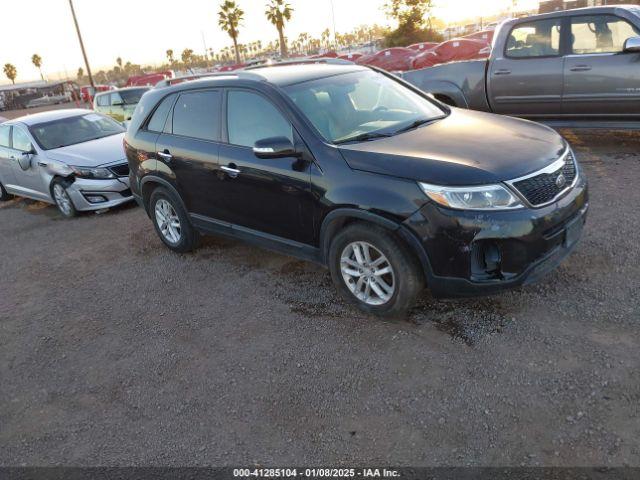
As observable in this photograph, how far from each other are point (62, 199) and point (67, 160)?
62cm

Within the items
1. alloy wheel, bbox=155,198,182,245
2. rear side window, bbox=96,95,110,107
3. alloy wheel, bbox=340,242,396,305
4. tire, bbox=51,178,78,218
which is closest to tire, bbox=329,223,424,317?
alloy wheel, bbox=340,242,396,305

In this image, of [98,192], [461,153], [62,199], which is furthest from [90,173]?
[461,153]

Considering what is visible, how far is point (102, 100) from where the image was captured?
1670cm

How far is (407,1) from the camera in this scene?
34.1 metres

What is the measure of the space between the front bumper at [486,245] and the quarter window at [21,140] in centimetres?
737

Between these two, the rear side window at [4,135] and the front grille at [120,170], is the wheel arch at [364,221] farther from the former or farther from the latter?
the rear side window at [4,135]

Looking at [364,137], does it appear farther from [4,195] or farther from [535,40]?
[4,195]

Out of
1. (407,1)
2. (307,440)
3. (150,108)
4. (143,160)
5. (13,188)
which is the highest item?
(407,1)

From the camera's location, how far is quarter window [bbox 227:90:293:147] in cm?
405

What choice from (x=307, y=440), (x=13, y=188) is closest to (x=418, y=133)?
(x=307, y=440)

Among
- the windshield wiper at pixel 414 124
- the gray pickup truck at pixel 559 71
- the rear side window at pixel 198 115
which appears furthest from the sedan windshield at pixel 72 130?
the windshield wiper at pixel 414 124

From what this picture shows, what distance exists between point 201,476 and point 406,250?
1828 millimetres

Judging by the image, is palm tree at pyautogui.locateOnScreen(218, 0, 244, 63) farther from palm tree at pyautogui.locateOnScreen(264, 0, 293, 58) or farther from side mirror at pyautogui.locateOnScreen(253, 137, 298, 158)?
side mirror at pyautogui.locateOnScreen(253, 137, 298, 158)

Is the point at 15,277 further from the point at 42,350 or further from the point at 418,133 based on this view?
the point at 418,133
